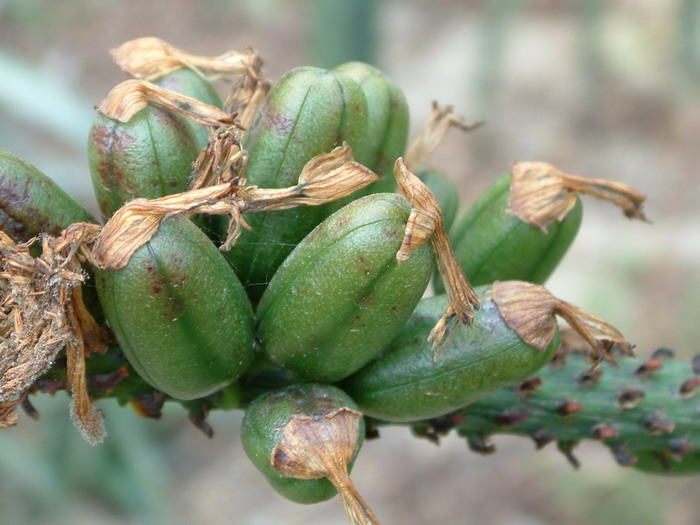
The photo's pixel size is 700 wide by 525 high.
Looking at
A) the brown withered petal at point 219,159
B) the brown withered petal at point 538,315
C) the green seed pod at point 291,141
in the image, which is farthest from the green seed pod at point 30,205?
the brown withered petal at point 538,315

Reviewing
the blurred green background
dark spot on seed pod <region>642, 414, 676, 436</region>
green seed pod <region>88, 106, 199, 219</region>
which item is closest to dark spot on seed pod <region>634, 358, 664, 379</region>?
dark spot on seed pod <region>642, 414, 676, 436</region>

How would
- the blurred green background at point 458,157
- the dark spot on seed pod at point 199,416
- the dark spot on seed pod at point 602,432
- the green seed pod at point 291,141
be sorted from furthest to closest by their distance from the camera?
the blurred green background at point 458,157 < the dark spot on seed pod at point 602,432 < the dark spot on seed pod at point 199,416 < the green seed pod at point 291,141

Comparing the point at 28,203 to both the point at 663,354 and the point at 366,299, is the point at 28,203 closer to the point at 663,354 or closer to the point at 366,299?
the point at 366,299

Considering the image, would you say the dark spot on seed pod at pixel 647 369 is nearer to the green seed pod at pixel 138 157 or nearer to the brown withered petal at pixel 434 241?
the brown withered petal at pixel 434 241

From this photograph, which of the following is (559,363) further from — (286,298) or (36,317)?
(36,317)

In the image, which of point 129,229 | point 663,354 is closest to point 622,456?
point 663,354

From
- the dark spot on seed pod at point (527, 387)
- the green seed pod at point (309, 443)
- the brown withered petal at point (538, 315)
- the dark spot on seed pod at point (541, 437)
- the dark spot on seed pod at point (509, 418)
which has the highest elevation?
the brown withered petal at point (538, 315)

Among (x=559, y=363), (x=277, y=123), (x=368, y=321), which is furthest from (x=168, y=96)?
(x=559, y=363)

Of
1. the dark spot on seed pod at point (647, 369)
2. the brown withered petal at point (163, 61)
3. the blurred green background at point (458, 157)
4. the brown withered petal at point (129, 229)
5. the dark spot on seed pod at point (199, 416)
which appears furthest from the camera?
the blurred green background at point (458, 157)
